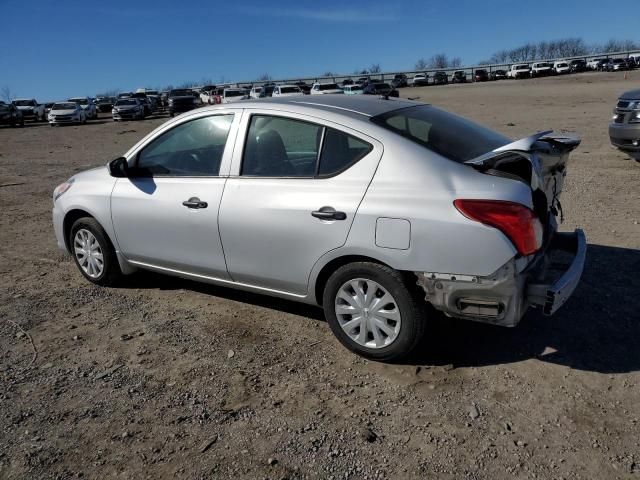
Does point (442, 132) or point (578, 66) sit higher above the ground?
point (442, 132)

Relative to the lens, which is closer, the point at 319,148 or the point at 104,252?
the point at 319,148

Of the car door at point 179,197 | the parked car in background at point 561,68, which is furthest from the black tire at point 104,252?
the parked car in background at point 561,68

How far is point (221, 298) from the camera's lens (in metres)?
4.96

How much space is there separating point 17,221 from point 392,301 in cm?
706

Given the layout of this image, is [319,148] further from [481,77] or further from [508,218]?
[481,77]

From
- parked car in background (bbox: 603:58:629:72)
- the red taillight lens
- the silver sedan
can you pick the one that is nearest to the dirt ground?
the silver sedan

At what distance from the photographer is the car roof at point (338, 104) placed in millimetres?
3873

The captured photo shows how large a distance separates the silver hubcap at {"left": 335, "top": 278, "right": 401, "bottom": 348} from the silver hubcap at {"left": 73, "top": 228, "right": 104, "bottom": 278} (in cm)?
264

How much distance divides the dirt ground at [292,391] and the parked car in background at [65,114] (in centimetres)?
3422

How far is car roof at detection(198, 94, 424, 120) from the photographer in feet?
12.7

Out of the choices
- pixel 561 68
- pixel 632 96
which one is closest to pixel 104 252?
pixel 632 96

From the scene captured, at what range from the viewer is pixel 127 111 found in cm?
3728

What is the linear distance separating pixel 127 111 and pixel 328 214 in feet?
122

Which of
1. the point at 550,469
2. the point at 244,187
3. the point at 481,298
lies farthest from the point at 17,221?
the point at 550,469
